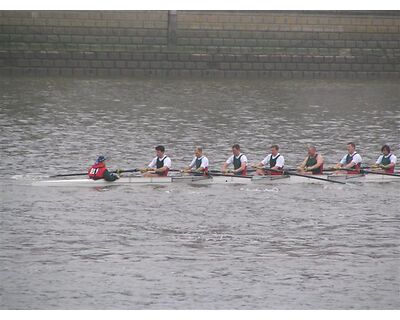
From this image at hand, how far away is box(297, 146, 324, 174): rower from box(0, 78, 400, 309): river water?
36 centimetres

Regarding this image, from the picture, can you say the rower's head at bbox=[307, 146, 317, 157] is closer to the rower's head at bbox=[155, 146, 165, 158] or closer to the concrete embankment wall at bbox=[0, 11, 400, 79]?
the rower's head at bbox=[155, 146, 165, 158]

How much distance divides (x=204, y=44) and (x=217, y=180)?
1691 cm

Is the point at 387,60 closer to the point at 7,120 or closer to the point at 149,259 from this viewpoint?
the point at 7,120

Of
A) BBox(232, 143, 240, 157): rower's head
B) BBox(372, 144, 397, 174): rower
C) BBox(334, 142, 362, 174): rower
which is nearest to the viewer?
BBox(232, 143, 240, 157): rower's head

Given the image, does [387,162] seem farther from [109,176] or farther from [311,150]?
[109,176]

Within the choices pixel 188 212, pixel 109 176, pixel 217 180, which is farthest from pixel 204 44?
pixel 188 212

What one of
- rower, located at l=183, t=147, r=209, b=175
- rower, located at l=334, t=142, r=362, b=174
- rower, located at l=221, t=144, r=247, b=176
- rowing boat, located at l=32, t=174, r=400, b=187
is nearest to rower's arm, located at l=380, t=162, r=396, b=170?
rowing boat, located at l=32, t=174, r=400, b=187

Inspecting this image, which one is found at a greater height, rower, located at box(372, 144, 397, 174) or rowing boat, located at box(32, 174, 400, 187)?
rower, located at box(372, 144, 397, 174)

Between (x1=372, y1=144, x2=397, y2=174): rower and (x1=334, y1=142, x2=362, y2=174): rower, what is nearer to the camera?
(x1=334, y1=142, x2=362, y2=174): rower

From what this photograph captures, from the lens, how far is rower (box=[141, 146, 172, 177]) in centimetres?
2145

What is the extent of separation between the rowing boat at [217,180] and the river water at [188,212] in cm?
14

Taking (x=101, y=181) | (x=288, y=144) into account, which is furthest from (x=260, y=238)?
(x=288, y=144)

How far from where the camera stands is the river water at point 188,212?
47.8ft

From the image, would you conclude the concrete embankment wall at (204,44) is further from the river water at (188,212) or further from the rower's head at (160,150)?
the rower's head at (160,150)
